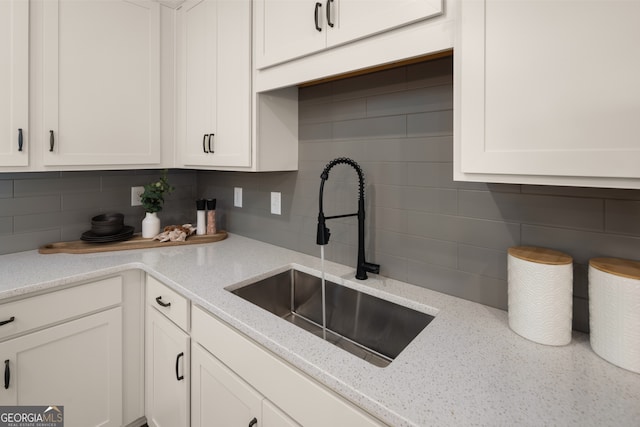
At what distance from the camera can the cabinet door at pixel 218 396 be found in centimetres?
105

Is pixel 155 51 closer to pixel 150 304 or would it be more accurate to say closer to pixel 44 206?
pixel 44 206

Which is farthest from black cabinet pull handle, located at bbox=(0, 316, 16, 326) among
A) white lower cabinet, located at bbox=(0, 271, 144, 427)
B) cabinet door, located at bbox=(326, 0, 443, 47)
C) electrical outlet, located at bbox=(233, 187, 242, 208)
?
cabinet door, located at bbox=(326, 0, 443, 47)

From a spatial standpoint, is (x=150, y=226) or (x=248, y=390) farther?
(x=150, y=226)

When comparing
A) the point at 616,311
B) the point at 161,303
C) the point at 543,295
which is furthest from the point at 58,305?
the point at 616,311

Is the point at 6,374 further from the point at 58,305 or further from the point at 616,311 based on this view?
the point at 616,311

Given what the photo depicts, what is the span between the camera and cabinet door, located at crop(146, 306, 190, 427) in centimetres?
136

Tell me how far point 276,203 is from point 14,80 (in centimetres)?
128

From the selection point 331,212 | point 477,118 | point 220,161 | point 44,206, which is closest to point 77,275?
point 44,206

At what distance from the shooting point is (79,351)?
58.2 inches

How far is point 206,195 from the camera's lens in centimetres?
238

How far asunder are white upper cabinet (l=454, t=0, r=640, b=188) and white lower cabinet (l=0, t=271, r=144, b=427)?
1590 millimetres

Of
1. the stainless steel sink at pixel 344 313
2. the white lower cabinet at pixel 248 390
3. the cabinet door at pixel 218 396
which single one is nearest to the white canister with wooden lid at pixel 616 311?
the stainless steel sink at pixel 344 313

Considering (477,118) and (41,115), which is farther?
(41,115)

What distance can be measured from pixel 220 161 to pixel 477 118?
50.3 inches
